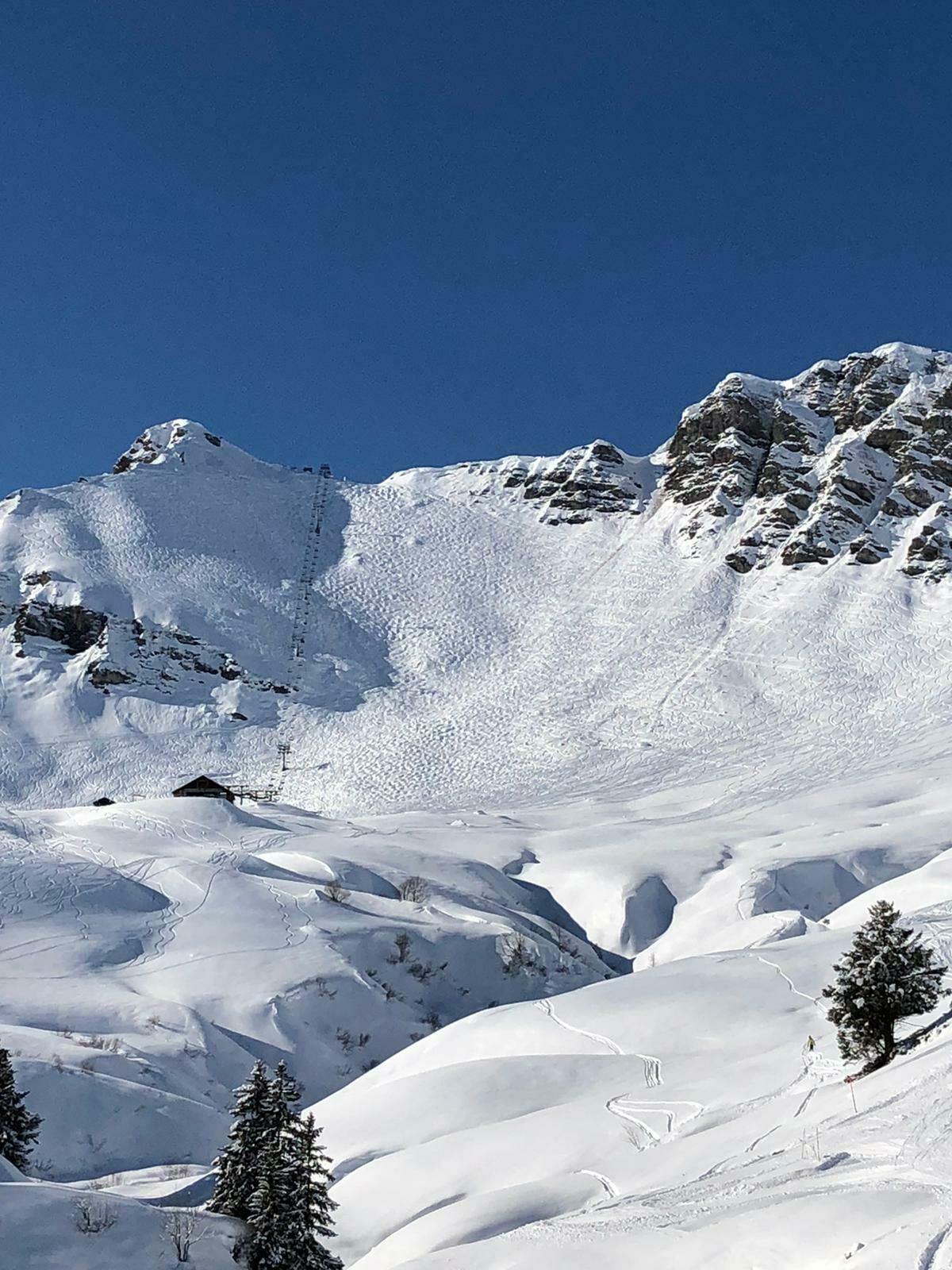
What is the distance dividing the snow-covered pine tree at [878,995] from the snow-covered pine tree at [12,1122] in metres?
14.7

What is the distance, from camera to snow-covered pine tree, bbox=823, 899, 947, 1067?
1831 centimetres

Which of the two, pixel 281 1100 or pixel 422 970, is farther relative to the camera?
pixel 422 970

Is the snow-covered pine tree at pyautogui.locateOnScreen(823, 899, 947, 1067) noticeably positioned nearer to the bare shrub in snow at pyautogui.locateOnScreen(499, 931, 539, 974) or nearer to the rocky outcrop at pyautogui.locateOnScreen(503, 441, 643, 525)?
the bare shrub in snow at pyautogui.locateOnScreen(499, 931, 539, 974)

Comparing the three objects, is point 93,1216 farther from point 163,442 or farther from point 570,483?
point 163,442

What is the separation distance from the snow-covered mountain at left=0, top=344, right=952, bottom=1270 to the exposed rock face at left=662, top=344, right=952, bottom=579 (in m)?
0.54

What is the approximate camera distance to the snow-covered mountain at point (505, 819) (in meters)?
16.2

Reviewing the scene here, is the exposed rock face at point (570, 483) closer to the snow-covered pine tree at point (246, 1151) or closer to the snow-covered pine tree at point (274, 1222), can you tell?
the snow-covered pine tree at point (246, 1151)

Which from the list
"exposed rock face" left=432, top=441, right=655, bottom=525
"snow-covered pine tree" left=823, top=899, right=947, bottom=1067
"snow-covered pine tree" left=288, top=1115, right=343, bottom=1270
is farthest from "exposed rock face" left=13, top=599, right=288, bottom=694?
"snow-covered pine tree" left=288, top=1115, right=343, bottom=1270

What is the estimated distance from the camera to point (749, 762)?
76.9 m

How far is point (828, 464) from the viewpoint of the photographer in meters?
120

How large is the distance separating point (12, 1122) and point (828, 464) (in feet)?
373

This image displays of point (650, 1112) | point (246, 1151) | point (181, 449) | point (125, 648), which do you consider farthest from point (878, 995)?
point (181, 449)

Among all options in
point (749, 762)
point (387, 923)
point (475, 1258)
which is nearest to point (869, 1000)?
point (475, 1258)

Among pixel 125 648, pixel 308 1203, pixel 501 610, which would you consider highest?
pixel 501 610
